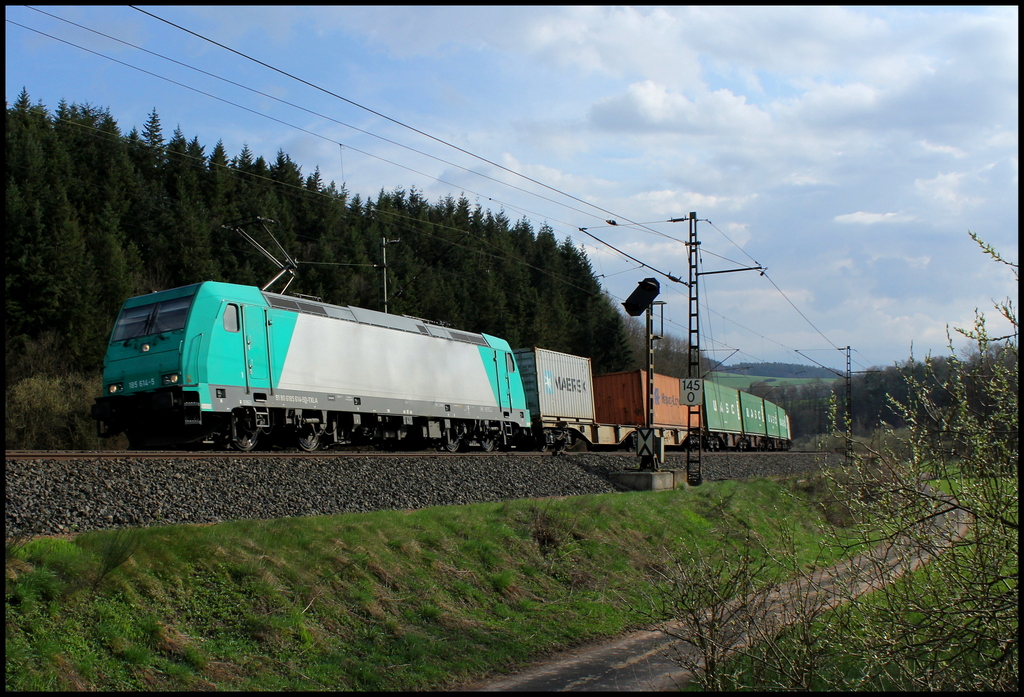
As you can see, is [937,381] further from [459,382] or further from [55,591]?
[459,382]

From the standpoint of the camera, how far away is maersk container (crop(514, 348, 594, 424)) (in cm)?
2573

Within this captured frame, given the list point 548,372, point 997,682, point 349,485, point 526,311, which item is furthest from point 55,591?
point 526,311

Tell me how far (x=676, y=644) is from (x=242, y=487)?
258 inches

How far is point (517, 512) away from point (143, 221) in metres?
36.0

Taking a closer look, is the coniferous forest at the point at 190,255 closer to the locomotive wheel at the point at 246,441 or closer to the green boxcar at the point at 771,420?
the green boxcar at the point at 771,420

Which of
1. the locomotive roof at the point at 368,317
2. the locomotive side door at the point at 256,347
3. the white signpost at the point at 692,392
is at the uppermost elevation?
the locomotive roof at the point at 368,317

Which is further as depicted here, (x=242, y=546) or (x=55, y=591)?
(x=242, y=546)

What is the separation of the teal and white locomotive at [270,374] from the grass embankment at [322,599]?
5296 millimetres

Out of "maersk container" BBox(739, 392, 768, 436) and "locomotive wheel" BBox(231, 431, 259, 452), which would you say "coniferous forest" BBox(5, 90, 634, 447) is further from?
"maersk container" BBox(739, 392, 768, 436)

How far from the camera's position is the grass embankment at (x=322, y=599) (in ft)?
22.5

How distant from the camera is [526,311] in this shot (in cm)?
5500

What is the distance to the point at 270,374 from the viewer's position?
51.2 ft

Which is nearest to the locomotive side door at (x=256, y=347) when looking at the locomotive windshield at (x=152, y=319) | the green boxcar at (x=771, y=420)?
the locomotive windshield at (x=152, y=319)

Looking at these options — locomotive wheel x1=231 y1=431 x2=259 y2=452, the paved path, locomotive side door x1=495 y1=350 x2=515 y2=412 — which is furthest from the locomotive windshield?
locomotive side door x1=495 y1=350 x2=515 y2=412
